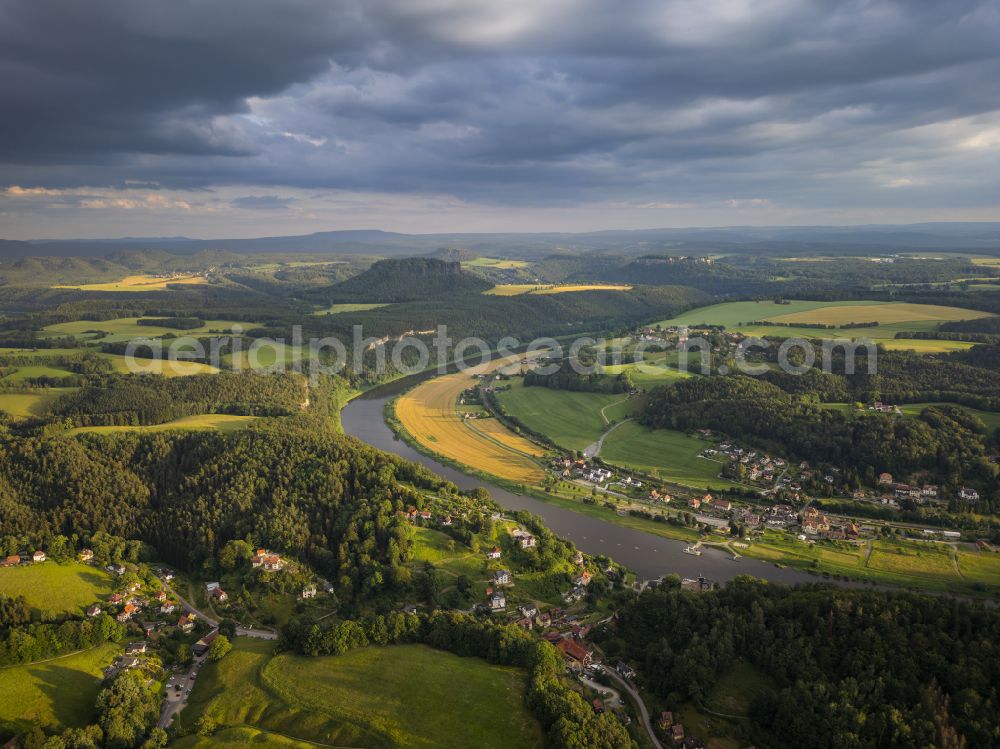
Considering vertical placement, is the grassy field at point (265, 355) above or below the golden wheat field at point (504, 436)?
above

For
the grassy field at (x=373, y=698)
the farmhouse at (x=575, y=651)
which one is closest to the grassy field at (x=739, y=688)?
the farmhouse at (x=575, y=651)

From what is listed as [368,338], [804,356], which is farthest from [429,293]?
[804,356]

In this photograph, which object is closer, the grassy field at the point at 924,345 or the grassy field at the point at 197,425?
the grassy field at the point at 197,425

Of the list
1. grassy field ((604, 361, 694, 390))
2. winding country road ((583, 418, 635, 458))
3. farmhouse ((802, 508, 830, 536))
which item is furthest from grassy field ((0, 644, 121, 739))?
grassy field ((604, 361, 694, 390))

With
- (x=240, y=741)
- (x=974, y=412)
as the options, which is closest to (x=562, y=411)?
(x=974, y=412)

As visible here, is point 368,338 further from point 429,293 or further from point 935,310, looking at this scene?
point 935,310

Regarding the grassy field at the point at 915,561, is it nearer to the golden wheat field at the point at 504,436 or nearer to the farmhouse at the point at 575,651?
the farmhouse at the point at 575,651

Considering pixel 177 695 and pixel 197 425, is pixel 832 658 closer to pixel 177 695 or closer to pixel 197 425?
pixel 177 695
